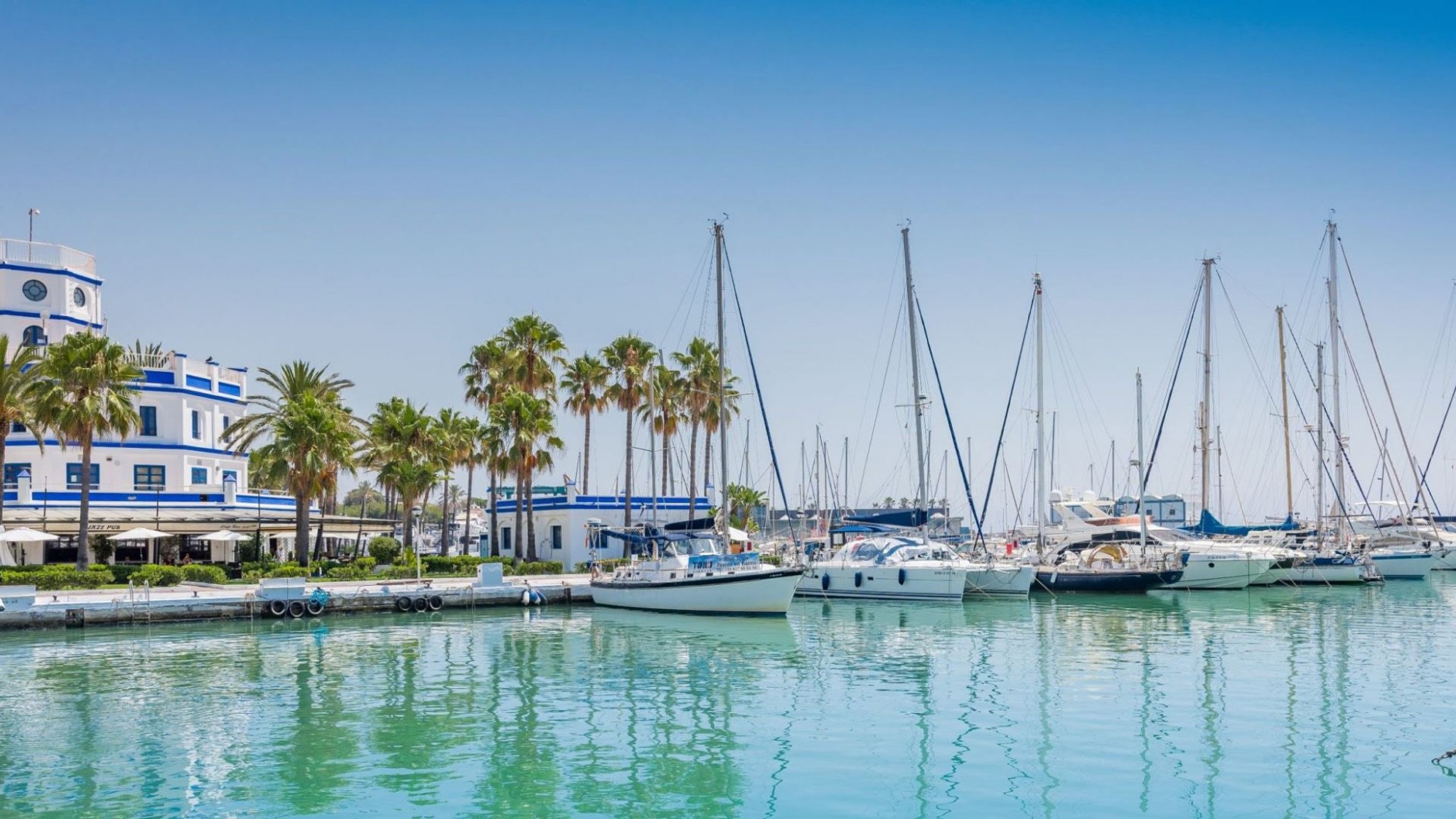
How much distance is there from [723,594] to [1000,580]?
50.8 feet

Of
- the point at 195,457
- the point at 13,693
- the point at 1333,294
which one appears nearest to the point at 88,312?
the point at 195,457

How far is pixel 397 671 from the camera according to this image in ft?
104

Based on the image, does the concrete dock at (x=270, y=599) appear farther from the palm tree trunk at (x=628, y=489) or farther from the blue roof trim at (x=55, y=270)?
the blue roof trim at (x=55, y=270)

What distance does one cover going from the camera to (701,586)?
1823 inches

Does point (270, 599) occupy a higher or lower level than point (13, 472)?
lower

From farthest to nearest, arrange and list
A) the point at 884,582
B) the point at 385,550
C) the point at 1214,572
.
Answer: the point at 385,550 < the point at 1214,572 < the point at 884,582

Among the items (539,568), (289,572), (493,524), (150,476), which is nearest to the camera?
(289,572)

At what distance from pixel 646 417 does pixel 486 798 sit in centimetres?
5680

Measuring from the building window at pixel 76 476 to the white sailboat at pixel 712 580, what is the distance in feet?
95.5

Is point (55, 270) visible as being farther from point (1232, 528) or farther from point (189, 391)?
point (1232, 528)

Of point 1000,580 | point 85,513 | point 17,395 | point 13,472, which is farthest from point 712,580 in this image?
→ point 13,472

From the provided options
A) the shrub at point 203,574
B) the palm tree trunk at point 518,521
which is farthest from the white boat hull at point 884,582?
the shrub at point 203,574

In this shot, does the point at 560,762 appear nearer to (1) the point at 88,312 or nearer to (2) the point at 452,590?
(2) the point at 452,590

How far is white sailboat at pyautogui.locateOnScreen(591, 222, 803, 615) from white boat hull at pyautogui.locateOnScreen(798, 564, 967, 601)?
5.94m
